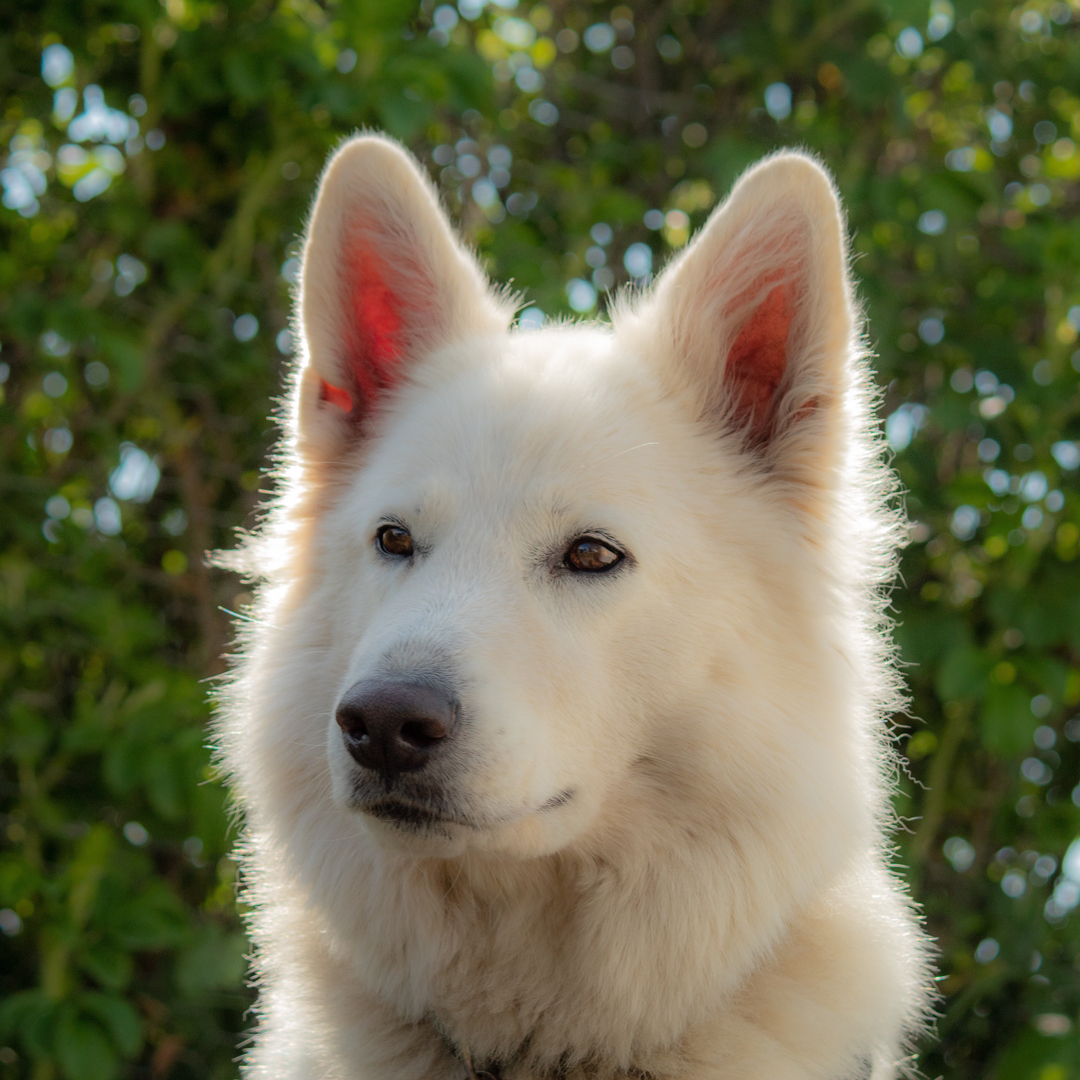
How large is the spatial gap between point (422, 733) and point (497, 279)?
8.21 ft

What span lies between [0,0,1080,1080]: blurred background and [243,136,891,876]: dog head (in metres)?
1.28

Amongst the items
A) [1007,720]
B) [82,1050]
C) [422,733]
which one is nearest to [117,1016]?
[82,1050]

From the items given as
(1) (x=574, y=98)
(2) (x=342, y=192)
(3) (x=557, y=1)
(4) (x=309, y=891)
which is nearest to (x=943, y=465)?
(1) (x=574, y=98)

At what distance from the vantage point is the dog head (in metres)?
1.77

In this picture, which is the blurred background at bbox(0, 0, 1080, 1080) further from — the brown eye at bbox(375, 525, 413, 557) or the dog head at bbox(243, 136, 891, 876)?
the brown eye at bbox(375, 525, 413, 557)

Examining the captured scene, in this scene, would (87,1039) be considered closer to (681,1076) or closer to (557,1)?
(681,1076)

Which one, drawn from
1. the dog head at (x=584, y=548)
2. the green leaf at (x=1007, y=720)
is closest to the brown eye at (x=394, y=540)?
the dog head at (x=584, y=548)

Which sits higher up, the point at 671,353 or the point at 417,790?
the point at 671,353

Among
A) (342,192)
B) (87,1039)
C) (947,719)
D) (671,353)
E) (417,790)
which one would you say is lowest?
(87,1039)

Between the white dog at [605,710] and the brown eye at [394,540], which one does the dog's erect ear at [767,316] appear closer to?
the white dog at [605,710]

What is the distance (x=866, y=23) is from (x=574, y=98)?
1337mm

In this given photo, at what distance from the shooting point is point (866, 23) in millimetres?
4207

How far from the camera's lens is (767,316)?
2201mm

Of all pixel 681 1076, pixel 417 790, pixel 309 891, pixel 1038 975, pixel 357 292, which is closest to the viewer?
pixel 417 790
